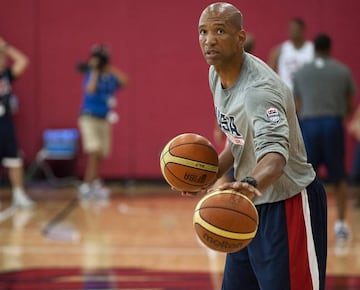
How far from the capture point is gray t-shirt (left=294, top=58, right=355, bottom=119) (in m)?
8.02

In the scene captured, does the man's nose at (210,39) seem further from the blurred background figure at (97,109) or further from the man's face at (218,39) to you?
the blurred background figure at (97,109)

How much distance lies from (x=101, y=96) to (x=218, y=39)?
7846mm

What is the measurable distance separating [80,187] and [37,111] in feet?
4.97

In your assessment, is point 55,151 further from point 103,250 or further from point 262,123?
point 262,123

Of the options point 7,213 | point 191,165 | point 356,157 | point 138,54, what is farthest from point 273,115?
point 138,54

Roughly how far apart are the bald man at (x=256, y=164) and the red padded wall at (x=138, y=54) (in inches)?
341

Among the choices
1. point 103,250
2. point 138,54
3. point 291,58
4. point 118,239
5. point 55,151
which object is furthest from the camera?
point 138,54

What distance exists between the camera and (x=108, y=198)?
36.3 ft

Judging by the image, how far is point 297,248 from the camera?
139 inches

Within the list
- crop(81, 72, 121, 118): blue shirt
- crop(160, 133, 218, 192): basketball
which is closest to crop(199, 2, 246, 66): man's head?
crop(160, 133, 218, 192): basketball

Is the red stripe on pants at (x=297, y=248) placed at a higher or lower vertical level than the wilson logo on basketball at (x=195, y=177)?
lower

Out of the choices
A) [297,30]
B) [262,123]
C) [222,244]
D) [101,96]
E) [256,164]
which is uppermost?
[262,123]

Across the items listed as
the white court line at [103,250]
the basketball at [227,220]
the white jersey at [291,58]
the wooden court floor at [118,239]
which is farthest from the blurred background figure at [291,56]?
the basketball at [227,220]

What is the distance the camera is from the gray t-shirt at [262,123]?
10.5ft
